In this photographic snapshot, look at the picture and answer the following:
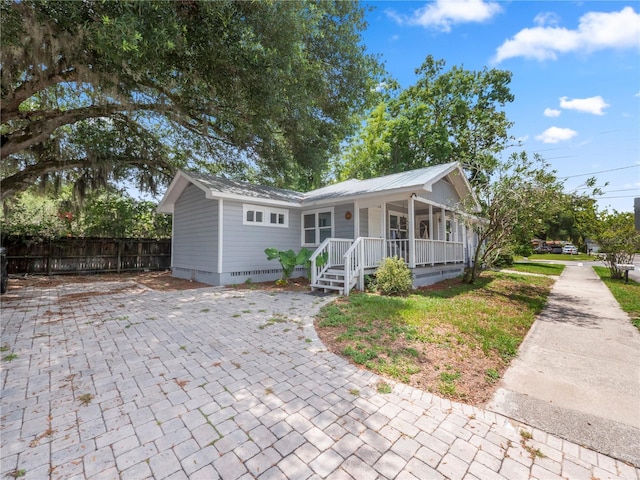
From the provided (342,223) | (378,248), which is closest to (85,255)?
(342,223)

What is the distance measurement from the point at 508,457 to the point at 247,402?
7.22 ft

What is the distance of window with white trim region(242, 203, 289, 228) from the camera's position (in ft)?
34.1

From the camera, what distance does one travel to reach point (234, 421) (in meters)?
2.41

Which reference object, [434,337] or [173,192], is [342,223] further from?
[173,192]

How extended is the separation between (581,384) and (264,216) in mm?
9580

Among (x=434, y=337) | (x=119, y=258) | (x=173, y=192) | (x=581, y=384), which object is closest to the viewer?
(x=581, y=384)

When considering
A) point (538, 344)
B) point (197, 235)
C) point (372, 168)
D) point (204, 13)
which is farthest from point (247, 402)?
point (372, 168)

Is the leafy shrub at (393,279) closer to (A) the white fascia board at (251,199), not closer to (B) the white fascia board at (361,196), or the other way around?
(B) the white fascia board at (361,196)

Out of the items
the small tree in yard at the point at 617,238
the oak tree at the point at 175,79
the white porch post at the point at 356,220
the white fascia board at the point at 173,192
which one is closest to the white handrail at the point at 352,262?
A: the white porch post at the point at 356,220

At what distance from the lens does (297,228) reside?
12016 mm

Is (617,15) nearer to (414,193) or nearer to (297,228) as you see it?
(414,193)

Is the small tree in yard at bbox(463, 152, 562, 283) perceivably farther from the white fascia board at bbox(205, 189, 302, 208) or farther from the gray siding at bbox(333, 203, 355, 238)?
the white fascia board at bbox(205, 189, 302, 208)

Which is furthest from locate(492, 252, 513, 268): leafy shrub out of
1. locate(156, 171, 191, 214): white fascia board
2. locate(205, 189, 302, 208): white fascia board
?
locate(156, 171, 191, 214): white fascia board

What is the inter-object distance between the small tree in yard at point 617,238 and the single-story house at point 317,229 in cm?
630
